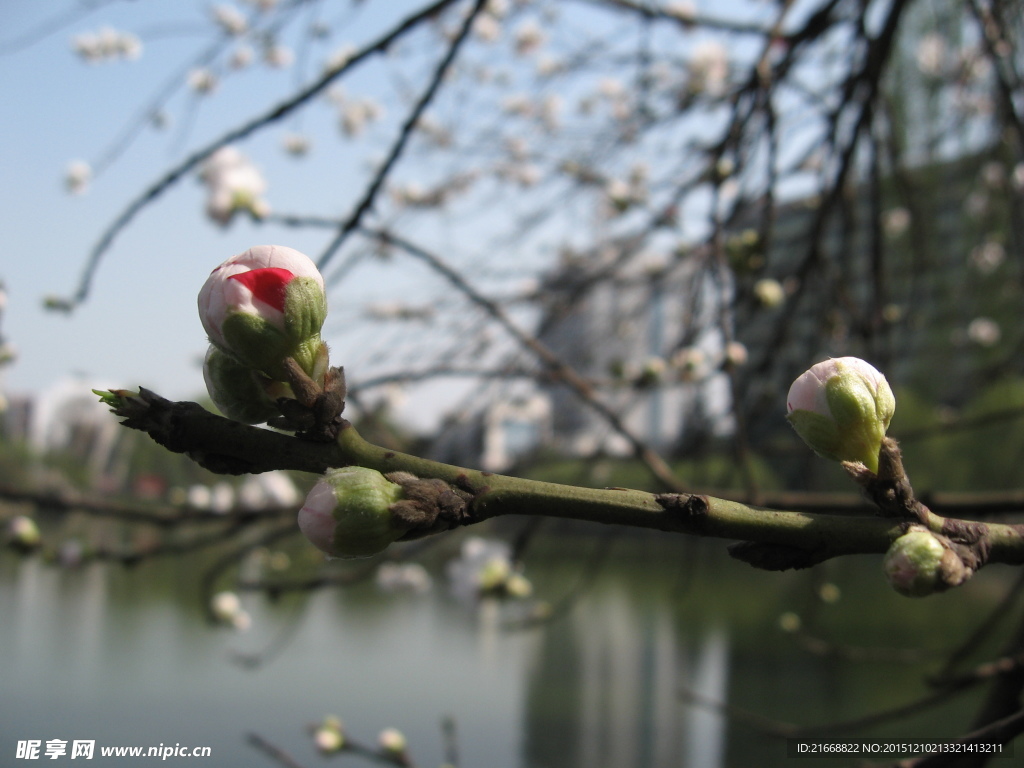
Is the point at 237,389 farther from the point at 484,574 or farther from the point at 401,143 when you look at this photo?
the point at 484,574

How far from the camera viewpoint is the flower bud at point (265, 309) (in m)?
0.31

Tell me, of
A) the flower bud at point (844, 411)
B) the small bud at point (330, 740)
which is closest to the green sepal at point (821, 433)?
the flower bud at point (844, 411)

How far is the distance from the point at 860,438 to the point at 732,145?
1.03 metres

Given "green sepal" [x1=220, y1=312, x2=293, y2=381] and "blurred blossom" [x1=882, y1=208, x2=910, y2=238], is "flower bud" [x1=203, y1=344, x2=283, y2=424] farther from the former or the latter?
"blurred blossom" [x1=882, y1=208, x2=910, y2=238]

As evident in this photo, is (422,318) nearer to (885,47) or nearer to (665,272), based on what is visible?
(665,272)

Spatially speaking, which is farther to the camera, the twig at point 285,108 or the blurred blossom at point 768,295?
the blurred blossom at point 768,295

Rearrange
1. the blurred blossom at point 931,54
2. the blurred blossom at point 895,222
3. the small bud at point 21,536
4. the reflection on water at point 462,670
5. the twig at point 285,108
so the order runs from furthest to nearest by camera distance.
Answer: the reflection on water at point 462,670, the blurred blossom at point 895,222, the blurred blossom at point 931,54, the small bud at point 21,536, the twig at point 285,108

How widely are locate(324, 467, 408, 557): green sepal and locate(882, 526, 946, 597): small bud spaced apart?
6.8 inches

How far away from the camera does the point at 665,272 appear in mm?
1656

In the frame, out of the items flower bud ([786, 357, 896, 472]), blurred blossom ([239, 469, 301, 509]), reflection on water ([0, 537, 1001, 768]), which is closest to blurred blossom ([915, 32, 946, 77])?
reflection on water ([0, 537, 1001, 768])

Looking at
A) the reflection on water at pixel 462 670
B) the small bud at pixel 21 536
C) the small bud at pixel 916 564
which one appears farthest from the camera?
the reflection on water at pixel 462 670

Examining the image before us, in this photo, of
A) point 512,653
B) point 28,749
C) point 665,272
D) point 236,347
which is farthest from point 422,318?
point 512,653

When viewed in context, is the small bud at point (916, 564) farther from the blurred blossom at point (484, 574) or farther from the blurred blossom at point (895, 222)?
the blurred blossom at point (895, 222)

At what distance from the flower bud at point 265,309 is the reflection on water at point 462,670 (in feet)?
6.05
